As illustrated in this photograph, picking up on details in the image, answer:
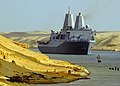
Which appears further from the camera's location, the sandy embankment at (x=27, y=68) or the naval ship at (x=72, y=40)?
the naval ship at (x=72, y=40)

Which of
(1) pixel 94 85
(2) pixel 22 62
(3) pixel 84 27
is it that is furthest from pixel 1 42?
(3) pixel 84 27

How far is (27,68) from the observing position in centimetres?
3669

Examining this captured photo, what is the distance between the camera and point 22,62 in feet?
124

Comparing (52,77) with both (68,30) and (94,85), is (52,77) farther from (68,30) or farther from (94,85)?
(68,30)

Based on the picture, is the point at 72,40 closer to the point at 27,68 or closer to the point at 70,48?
the point at 70,48

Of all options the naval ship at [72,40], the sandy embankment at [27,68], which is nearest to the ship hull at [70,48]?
the naval ship at [72,40]

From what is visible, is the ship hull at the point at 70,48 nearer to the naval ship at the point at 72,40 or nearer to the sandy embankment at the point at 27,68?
the naval ship at the point at 72,40

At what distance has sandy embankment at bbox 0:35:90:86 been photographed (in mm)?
34938

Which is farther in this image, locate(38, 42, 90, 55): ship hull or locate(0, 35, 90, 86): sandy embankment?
locate(38, 42, 90, 55): ship hull

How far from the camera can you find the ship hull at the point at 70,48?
149m

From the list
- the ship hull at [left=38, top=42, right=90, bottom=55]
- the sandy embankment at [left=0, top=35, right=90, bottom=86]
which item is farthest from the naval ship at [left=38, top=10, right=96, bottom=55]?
the sandy embankment at [left=0, top=35, right=90, bottom=86]

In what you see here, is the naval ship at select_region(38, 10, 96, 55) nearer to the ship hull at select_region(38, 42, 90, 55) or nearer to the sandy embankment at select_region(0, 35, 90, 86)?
the ship hull at select_region(38, 42, 90, 55)

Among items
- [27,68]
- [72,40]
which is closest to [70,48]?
[72,40]

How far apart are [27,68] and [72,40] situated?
11452 cm
